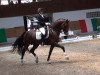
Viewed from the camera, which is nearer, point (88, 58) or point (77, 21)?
point (88, 58)

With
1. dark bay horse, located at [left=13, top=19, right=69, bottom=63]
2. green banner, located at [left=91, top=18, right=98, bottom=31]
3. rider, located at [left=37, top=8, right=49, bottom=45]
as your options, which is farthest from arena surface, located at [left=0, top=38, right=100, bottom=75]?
green banner, located at [left=91, top=18, right=98, bottom=31]

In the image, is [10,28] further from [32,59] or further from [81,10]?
[32,59]

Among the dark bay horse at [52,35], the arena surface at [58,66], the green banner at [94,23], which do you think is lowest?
the green banner at [94,23]

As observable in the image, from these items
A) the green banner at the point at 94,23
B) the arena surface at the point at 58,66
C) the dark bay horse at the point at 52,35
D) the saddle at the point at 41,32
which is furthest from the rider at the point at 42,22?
the green banner at the point at 94,23

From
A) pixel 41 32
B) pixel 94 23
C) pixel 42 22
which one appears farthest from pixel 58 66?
pixel 94 23

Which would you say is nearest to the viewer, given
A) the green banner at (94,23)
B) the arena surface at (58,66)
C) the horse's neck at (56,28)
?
the arena surface at (58,66)

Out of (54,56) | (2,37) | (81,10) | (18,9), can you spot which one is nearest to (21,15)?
(18,9)

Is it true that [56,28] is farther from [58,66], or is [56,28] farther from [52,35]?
[58,66]

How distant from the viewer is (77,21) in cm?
4244

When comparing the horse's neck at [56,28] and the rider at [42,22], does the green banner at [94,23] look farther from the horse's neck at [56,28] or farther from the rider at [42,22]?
the rider at [42,22]

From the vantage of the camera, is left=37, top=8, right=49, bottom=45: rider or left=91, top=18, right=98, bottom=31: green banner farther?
left=91, top=18, right=98, bottom=31: green banner

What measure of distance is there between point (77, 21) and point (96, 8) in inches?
120

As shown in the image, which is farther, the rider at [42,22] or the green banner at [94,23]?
the green banner at [94,23]

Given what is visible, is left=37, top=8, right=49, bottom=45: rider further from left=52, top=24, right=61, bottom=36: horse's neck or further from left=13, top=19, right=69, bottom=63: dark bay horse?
left=52, top=24, right=61, bottom=36: horse's neck
